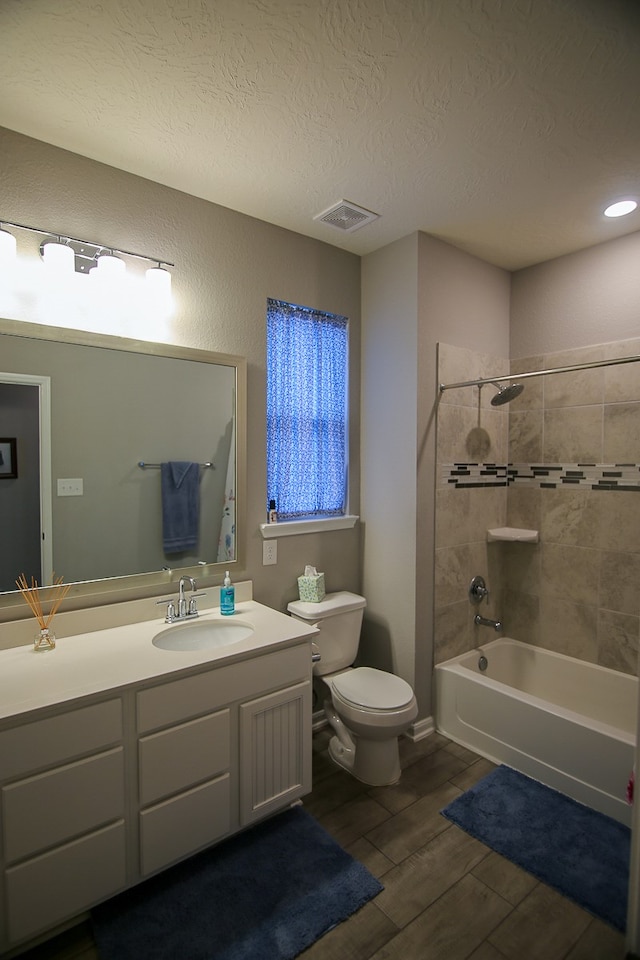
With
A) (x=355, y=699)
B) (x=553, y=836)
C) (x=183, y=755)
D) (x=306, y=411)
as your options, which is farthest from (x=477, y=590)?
(x=183, y=755)

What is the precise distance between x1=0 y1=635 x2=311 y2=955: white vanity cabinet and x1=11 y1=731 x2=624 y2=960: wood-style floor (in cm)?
25

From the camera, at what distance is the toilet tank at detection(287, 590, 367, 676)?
7.89ft

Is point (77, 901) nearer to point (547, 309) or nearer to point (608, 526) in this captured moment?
point (608, 526)

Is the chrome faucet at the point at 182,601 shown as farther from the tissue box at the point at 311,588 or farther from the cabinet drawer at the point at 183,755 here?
the tissue box at the point at 311,588

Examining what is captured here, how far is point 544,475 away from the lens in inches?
115

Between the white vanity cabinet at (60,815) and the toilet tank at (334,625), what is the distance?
1082 mm

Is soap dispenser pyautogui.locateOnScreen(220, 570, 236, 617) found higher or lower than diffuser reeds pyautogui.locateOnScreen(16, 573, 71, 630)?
lower

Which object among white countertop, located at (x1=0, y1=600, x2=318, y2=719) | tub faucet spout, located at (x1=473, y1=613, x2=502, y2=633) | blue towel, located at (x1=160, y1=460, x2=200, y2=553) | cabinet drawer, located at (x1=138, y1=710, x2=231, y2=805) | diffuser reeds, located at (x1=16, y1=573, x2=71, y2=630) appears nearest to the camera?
white countertop, located at (x1=0, y1=600, x2=318, y2=719)

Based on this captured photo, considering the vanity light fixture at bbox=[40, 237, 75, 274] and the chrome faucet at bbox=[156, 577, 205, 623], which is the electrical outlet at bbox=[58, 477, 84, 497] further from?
the vanity light fixture at bbox=[40, 237, 75, 274]

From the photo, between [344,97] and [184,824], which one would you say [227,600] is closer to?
[184,824]

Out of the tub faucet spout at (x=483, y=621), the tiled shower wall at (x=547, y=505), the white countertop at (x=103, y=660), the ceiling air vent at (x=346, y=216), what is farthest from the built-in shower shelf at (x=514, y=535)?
the ceiling air vent at (x=346, y=216)

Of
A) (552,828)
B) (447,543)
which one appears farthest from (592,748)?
(447,543)

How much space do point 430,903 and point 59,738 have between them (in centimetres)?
131

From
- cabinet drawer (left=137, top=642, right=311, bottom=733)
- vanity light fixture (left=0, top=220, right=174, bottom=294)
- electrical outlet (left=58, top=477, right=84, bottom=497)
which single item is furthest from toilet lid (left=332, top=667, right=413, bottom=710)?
vanity light fixture (left=0, top=220, right=174, bottom=294)
